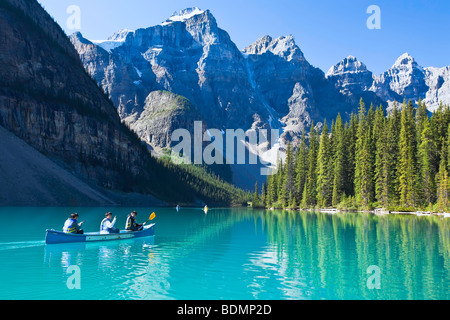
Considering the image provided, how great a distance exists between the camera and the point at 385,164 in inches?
2795

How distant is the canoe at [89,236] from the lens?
2758 cm

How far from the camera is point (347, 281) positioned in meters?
16.6

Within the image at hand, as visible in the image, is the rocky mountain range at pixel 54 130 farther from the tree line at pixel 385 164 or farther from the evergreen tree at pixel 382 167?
the evergreen tree at pixel 382 167

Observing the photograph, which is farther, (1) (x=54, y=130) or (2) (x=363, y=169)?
(1) (x=54, y=130)

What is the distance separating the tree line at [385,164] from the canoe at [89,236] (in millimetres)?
46177

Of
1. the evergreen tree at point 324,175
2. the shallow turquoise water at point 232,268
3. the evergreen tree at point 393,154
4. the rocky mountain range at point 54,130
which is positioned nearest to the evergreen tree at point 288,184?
the evergreen tree at point 324,175

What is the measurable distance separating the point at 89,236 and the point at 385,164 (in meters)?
59.4

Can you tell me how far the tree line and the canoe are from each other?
46177 millimetres

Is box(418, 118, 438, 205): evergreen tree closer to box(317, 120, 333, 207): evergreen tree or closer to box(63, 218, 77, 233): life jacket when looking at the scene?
box(317, 120, 333, 207): evergreen tree

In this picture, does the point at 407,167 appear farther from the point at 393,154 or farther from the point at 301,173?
the point at 301,173

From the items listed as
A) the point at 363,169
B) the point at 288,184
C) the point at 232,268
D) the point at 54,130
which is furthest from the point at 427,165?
the point at 54,130

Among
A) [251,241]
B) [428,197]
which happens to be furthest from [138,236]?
[428,197]

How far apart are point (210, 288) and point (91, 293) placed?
479 cm
